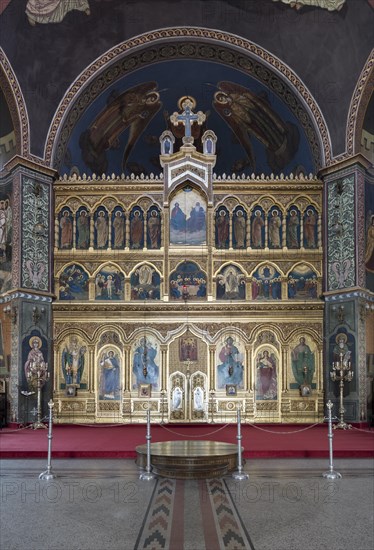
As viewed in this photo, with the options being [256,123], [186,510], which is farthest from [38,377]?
[256,123]

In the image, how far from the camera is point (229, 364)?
1912 cm

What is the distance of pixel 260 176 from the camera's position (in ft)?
69.0

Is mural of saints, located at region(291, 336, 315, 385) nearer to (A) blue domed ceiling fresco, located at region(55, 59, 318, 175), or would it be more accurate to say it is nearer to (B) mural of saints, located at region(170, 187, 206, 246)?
(B) mural of saints, located at region(170, 187, 206, 246)

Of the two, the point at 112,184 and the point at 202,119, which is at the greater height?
the point at 202,119

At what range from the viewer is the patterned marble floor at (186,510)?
692 cm

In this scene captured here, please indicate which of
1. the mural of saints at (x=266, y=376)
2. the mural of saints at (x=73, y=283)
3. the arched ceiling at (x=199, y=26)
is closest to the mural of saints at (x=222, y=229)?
the arched ceiling at (x=199, y=26)

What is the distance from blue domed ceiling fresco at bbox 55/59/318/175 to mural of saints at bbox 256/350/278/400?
6.41 meters

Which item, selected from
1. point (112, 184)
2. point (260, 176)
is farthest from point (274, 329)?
point (112, 184)

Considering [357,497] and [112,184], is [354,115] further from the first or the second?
[357,497]

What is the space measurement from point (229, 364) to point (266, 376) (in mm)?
1203

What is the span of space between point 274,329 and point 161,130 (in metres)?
8.38

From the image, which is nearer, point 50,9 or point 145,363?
point 50,9

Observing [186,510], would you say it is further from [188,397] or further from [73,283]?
[73,283]

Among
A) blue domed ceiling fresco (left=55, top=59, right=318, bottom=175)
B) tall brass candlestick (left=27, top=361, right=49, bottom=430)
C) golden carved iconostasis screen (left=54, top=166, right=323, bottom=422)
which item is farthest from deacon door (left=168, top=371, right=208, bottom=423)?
blue domed ceiling fresco (left=55, top=59, right=318, bottom=175)
